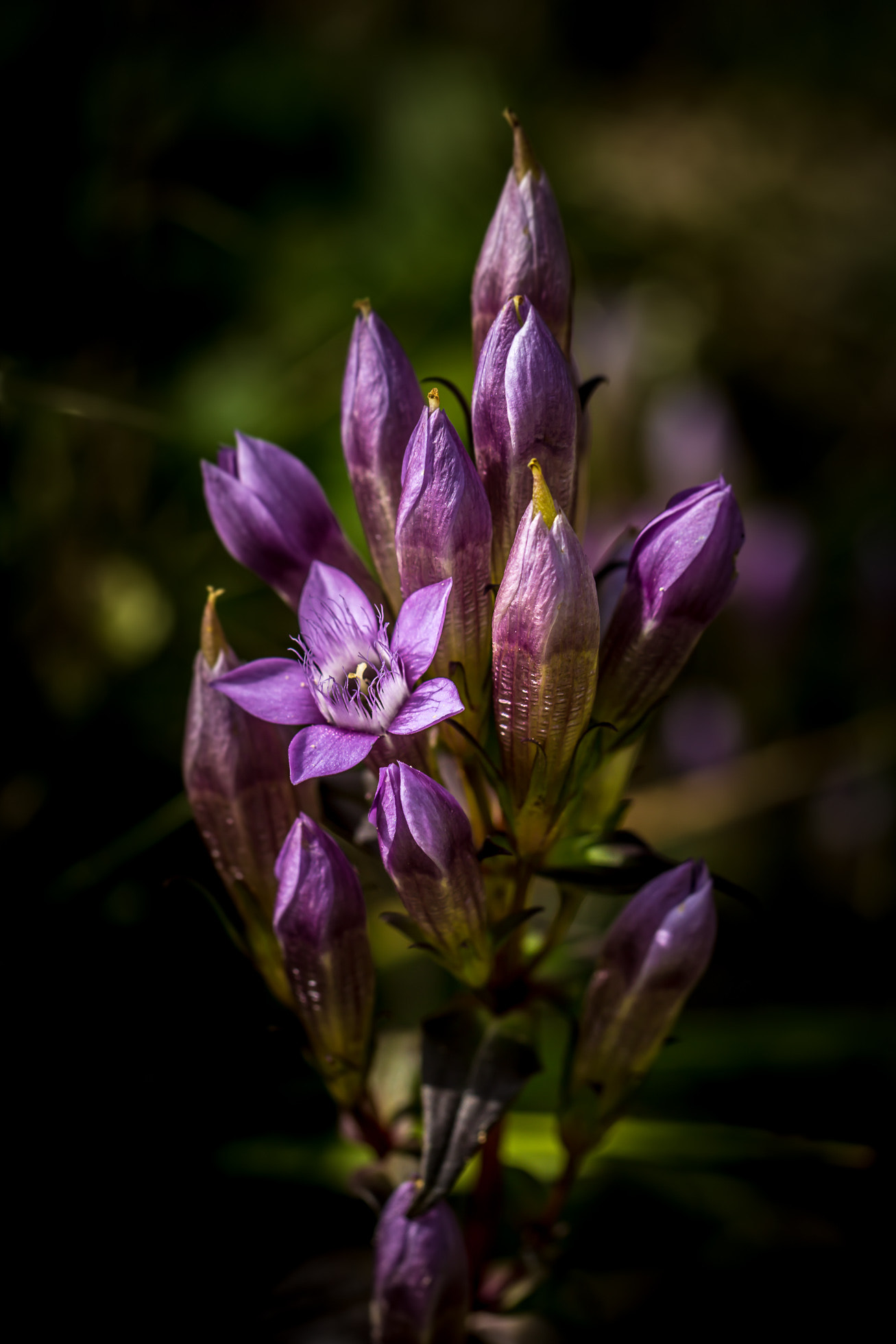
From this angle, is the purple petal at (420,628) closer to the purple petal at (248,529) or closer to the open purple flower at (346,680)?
the open purple flower at (346,680)

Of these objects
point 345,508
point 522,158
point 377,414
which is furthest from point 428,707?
point 345,508

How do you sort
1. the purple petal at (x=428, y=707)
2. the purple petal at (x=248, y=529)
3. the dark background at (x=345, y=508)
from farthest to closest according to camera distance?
the dark background at (x=345, y=508)
the purple petal at (x=248, y=529)
the purple petal at (x=428, y=707)

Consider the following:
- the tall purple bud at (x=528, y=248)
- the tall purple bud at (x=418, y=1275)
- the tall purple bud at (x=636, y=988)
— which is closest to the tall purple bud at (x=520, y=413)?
the tall purple bud at (x=528, y=248)

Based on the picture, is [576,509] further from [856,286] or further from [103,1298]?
[856,286]

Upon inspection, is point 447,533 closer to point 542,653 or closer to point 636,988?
point 542,653

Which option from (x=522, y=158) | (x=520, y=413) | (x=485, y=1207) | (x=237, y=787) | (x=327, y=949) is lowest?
(x=485, y=1207)

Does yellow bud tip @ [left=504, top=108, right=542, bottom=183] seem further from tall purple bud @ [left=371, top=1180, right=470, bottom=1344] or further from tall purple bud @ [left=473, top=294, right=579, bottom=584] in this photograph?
tall purple bud @ [left=371, top=1180, right=470, bottom=1344]
